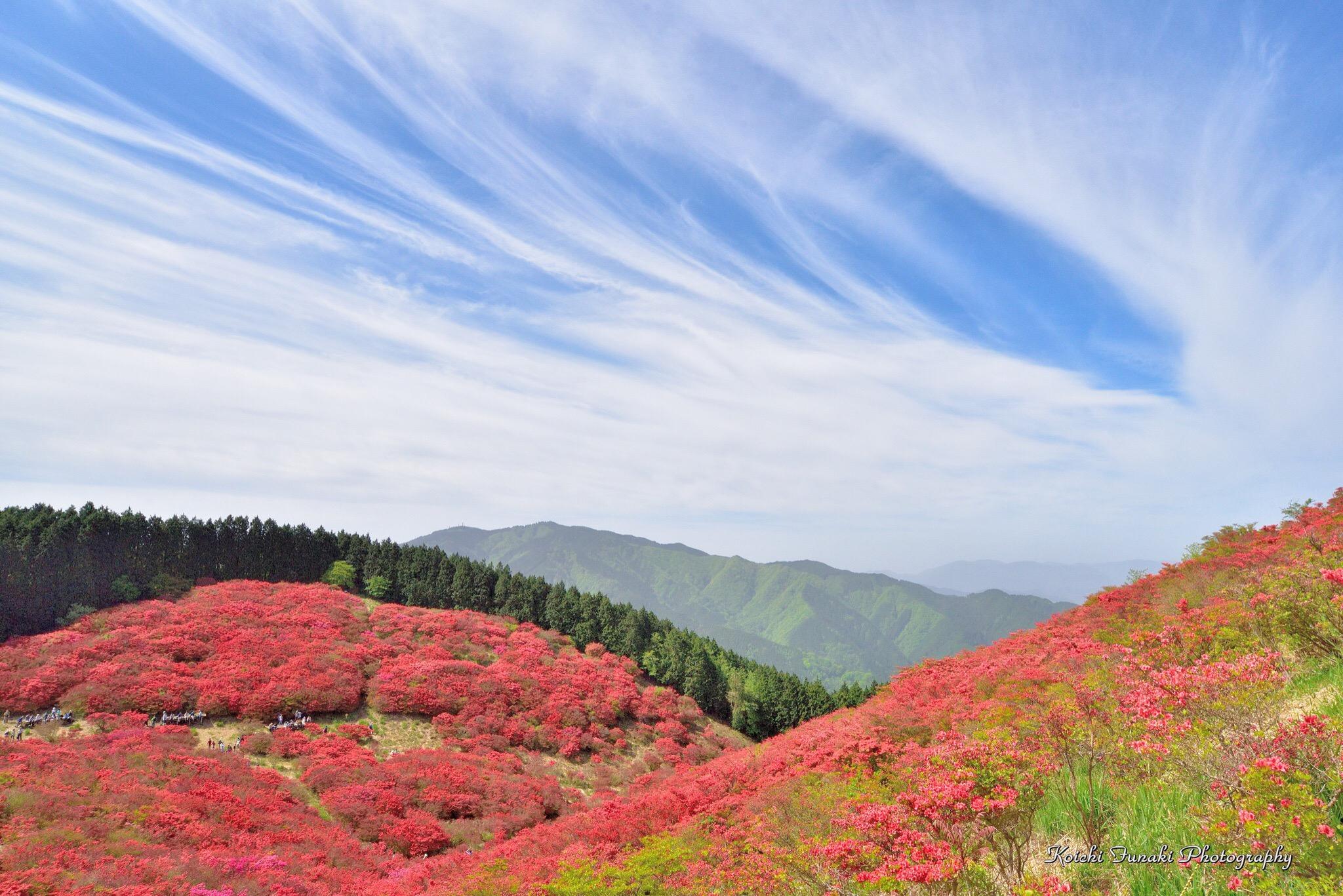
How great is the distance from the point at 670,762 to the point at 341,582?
39.3 metres

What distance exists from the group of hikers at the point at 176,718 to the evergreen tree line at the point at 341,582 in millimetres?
17577

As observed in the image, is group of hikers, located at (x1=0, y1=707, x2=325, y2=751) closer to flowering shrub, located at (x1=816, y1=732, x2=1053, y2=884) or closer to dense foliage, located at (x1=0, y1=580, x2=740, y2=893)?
dense foliage, located at (x1=0, y1=580, x2=740, y2=893)

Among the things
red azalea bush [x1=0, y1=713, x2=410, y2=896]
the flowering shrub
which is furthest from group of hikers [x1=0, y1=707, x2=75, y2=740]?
the flowering shrub

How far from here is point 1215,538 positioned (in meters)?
27.8

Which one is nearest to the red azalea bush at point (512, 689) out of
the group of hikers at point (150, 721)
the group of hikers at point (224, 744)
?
the group of hikers at point (224, 744)

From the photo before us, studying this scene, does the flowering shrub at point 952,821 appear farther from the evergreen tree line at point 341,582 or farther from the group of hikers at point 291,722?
the evergreen tree line at point 341,582

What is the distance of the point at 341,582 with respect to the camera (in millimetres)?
56625

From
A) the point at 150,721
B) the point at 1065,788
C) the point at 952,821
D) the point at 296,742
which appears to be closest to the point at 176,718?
the point at 150,721

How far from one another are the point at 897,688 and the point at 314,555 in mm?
57438

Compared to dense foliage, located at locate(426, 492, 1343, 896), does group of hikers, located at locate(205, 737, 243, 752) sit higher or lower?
lower

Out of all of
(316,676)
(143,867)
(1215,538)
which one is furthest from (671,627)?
(143,867)

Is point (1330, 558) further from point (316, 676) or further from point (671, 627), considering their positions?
point (671, 627)

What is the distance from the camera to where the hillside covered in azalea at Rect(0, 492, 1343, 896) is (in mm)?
6203

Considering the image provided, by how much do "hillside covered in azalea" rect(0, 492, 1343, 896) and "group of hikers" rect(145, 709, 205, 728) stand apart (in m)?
0.39
